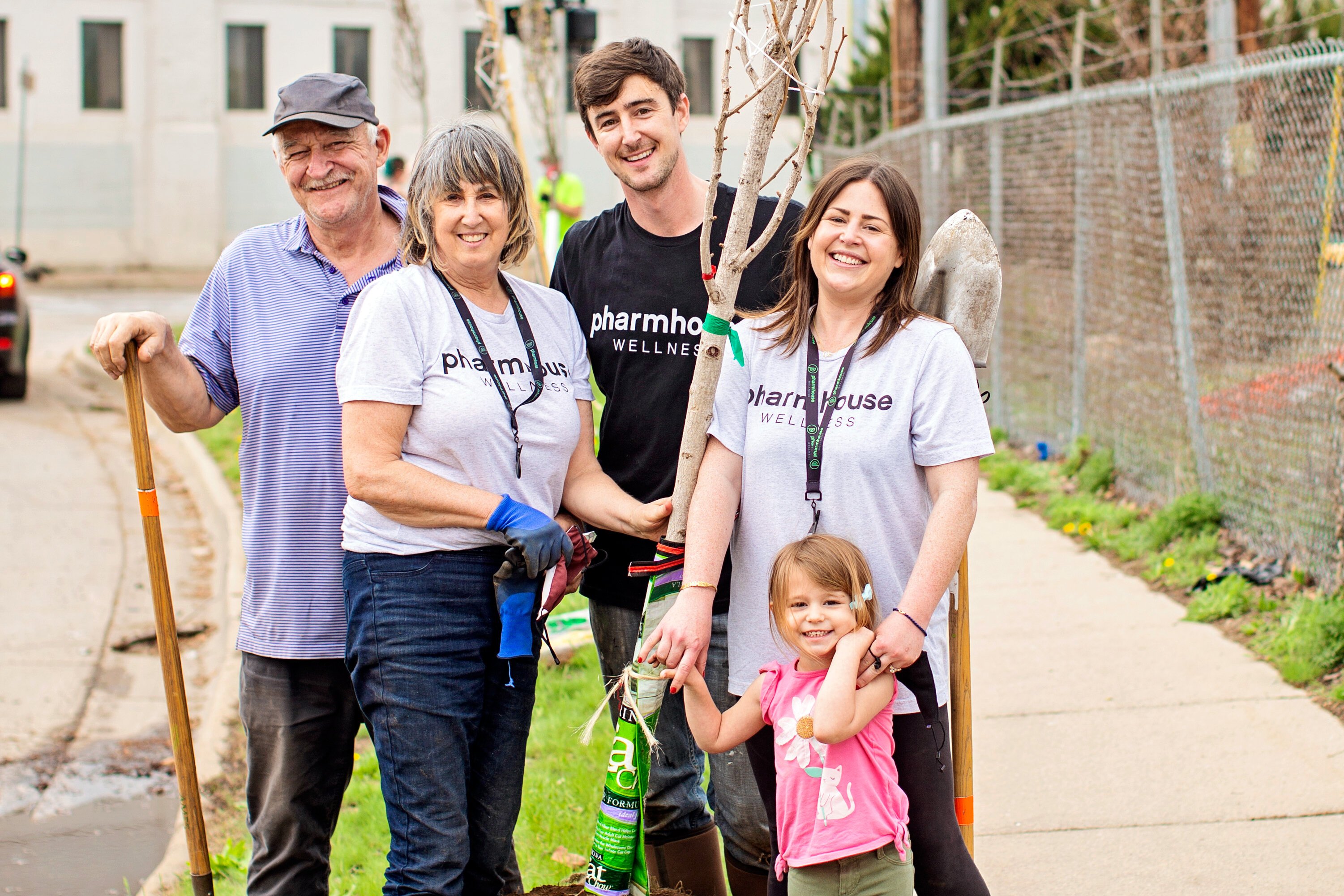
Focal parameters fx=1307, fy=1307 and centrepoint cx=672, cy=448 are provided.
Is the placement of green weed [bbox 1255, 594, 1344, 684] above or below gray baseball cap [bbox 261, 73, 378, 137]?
below

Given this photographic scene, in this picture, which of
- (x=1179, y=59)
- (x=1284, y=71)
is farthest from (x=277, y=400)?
(x=1179, y=59)

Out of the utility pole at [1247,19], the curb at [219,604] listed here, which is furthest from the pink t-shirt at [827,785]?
the utility pole at [1247,19]

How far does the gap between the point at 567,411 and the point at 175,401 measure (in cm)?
90

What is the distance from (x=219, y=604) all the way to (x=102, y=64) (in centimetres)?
2775

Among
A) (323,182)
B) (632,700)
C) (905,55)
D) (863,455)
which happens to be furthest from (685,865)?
(905,55)

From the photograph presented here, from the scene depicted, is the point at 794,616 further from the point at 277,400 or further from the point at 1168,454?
the point at 1168,454

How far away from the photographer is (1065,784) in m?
4.15

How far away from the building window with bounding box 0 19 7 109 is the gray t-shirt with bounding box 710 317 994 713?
32.5 meters

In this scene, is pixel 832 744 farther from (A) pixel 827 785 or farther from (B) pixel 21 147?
(B) pixel 21 147

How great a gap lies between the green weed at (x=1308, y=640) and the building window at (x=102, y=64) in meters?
31.5

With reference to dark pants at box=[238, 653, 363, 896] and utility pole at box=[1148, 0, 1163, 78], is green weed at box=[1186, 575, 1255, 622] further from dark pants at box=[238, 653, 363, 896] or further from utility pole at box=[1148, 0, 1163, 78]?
utility pole at box=[1148, 0, 1163, 78]

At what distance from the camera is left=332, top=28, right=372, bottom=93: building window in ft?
104

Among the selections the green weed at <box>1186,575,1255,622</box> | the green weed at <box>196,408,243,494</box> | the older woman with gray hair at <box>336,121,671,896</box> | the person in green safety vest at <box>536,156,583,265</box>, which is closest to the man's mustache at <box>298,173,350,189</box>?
the older woman with gray hair at <box>336,121,671,896</box>

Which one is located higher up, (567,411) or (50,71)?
(50,71)
